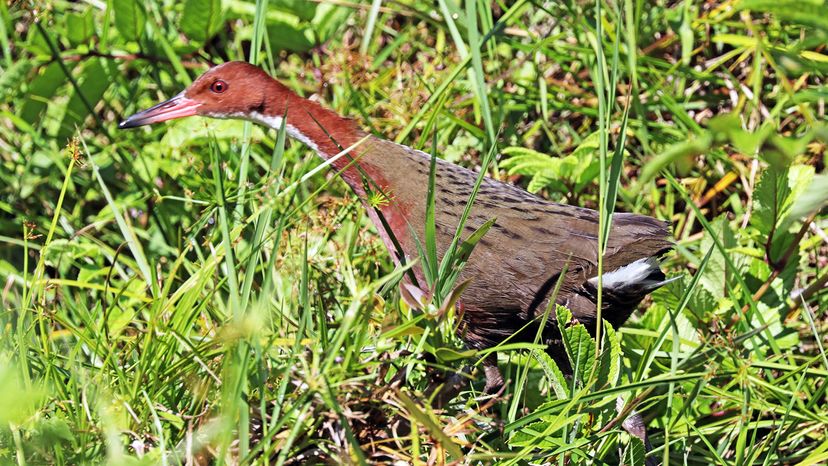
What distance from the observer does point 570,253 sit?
8.58 ft

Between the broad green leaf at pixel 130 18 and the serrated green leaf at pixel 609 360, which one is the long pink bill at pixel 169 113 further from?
the serrated green leaf at pixel 609 360

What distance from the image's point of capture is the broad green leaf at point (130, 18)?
12.2 feet

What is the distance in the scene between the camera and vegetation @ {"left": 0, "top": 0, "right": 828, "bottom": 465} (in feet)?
6.64

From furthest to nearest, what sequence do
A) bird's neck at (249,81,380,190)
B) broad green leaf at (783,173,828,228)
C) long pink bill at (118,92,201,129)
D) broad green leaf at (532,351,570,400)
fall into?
1. long pink bill at (118,92,201,129)
2. bird's neck at (249,81,380,190)
3. broad green leaf at (532,351,570,400)
4. broad green leaf at (783,173,828,228)

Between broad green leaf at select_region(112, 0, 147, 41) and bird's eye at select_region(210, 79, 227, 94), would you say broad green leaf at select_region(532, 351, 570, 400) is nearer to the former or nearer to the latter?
bird's eye at select_region(210, 79, 227, 94)

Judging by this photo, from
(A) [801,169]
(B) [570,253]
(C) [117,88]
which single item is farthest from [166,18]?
Result: (A) [801,169]

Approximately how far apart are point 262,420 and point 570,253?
1.07 m

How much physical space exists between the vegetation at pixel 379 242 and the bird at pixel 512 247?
0.11 meters

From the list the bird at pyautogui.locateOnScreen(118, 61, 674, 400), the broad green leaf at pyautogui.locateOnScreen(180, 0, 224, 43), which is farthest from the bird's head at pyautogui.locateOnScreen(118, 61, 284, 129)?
the broad green leaf at pyautogui.locateOnScreen(180, 0, 224, 43)

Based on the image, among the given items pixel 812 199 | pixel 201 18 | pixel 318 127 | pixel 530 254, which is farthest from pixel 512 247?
pixel 201 18

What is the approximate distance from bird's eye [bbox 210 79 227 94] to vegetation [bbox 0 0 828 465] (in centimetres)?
23

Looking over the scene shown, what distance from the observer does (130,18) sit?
12.4 ft

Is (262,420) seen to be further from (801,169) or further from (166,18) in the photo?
(166,18)

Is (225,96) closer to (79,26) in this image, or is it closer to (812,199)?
(79,26)
